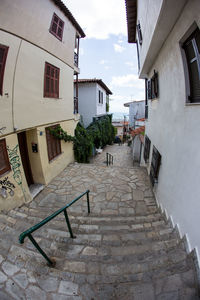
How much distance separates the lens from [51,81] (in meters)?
6.09

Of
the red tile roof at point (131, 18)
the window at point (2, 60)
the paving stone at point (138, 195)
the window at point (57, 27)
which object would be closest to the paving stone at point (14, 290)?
the paving stone at point (138, 195)

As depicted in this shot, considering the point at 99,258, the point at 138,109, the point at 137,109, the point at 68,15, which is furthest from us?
the point at 137,109

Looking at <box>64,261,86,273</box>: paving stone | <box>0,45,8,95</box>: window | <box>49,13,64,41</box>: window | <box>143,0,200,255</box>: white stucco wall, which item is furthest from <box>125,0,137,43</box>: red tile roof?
<box>64,261,86,273</box>: paving stone

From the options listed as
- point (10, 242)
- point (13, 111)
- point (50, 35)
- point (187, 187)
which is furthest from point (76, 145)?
point (187, 187)

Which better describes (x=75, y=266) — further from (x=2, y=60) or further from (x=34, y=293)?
(x=2, y=60)

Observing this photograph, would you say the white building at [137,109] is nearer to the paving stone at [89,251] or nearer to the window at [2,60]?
the window at [2,60]

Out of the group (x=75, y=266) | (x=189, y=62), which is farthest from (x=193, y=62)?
(x=75, y=266)

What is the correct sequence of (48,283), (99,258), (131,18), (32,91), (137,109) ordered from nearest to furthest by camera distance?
(48,283), (99,258), (32,91), (131,18), (137,109)

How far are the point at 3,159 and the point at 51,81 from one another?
4.16m

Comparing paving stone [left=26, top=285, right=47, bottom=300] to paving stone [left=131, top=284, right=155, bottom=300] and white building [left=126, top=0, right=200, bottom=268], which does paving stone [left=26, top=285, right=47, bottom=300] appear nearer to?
paving stone [left=131, top=284, right=155, bottom=300]

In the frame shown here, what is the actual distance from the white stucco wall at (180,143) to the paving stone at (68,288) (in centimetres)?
217

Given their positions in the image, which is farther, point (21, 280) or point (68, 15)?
point (68, 15)

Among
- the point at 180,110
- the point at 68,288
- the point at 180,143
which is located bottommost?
the point at 68,288

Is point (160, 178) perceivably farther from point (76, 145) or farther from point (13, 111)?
point (76, 145)
